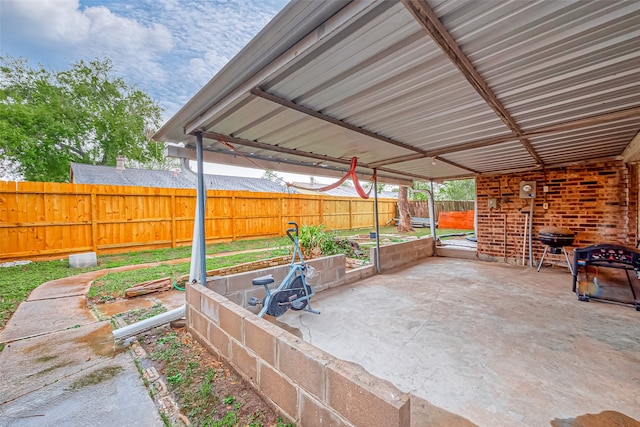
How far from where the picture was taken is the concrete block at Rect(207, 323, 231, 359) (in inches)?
81.8

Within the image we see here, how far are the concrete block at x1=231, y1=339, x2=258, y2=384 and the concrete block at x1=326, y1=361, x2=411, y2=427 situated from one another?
2.37ft

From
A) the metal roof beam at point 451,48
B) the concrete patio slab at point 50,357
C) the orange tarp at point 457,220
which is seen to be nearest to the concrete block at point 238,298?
the concrete patio slab at point 50,357

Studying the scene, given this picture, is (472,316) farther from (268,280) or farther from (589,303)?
(268,280)

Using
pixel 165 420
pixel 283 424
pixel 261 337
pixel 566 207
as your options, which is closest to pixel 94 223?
pixel 165 420

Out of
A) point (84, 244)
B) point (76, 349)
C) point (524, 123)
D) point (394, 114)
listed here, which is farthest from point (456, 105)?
point (84, 244)

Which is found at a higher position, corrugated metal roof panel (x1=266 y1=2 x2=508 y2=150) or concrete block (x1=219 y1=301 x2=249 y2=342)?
corrugated metal roof panel (x1=266 y1=2 x2=508 y2=150)

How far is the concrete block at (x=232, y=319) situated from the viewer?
191 centimetres

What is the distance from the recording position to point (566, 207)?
5.45 m

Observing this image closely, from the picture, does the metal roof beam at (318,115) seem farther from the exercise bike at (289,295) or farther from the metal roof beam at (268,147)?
the exercise bike at (289,295)

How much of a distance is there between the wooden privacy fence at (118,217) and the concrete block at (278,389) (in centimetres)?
713

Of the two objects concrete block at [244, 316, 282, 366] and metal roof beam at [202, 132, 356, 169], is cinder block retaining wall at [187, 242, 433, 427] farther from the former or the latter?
metal roof beam at [202, 132, 356, 169]

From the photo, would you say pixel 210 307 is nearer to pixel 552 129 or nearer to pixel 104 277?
pixel 104 277

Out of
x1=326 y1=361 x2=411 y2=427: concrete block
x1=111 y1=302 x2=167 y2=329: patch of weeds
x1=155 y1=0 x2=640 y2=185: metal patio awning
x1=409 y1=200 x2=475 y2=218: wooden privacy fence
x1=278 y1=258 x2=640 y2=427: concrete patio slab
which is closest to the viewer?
x1=326 y1=361 x2=411 y2=427: concrete block

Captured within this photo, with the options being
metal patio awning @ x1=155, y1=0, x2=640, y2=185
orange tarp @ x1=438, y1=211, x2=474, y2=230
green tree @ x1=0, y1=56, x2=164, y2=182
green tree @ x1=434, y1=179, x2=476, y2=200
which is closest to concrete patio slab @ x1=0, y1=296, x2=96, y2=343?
metal patio awning @ x1=155, y1=0, x2=640, y2=185
